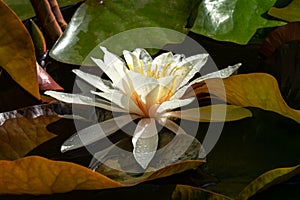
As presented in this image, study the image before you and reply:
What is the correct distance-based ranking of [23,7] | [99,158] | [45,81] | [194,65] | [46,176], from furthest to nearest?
[23,7] < [45,81] < [194,65] < [99,158] < [46,176]

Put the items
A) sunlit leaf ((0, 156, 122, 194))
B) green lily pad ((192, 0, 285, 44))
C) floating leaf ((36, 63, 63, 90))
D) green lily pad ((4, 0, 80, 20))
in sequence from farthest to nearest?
green lily pad ((4, 0, 80, 20)) → green lily pad ((192, 0, 285, 44)) → floating leaf ((36, 63, 63, 90)) → sunlit leaf ((0, 156, 122, 194))

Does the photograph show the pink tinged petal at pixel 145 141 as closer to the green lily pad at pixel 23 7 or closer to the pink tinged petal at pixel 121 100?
the pink tinged petal at pixel 121 100

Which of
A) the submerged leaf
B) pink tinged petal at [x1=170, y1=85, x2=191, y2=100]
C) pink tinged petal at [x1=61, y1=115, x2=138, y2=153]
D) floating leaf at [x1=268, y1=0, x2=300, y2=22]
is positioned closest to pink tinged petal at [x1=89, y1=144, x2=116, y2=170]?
pink tinged petal at [x1=61, y1=115, x2=138, y2=153]

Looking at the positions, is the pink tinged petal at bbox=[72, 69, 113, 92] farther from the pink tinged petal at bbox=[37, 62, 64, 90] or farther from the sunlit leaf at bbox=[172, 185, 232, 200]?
the sunlit leaf at bbox=[172, 185, 232, 200]

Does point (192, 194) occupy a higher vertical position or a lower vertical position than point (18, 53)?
lower

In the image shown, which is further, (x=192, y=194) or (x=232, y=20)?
(x=232, y=20)

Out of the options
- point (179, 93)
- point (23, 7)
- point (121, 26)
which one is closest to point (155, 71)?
point (179, 93)

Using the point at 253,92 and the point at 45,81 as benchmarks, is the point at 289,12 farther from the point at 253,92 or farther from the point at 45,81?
the point at 45,81
